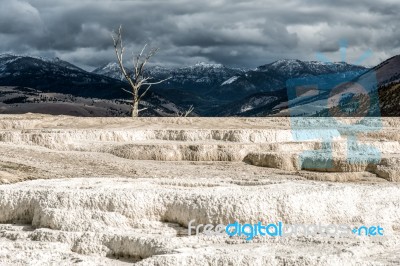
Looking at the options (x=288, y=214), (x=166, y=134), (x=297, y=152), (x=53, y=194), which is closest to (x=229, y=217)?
(x=288, y=214)

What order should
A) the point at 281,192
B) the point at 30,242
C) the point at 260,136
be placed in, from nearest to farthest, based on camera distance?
the point at 30,242 → the point at 281,192 → the point at 260,136

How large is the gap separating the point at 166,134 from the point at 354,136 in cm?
935

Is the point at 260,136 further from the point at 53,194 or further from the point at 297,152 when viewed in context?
the point at 53,194

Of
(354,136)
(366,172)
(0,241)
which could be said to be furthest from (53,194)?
(354,136)

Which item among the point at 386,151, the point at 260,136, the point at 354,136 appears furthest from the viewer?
the point at 354,136

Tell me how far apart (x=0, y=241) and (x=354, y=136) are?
74.0 ft

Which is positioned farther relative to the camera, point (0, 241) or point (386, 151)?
point (386, 151)

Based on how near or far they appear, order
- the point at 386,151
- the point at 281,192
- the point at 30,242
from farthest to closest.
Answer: the point at 386,151, the point at 281,192, the point at 30,242

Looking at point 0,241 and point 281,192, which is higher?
point 281,192

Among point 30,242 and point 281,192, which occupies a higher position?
point 281,192

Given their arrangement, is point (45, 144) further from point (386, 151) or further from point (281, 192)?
point (281, 192)

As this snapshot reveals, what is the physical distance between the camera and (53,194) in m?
11.2

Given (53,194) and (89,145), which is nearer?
(53,194)

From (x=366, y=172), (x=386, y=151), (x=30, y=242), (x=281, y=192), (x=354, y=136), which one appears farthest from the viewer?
(x=354, y=136)
